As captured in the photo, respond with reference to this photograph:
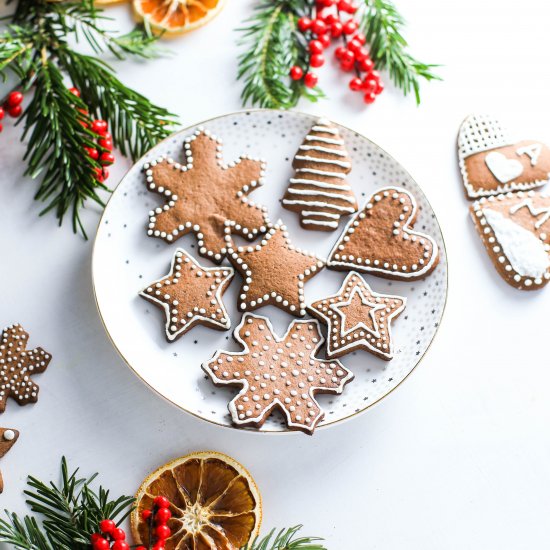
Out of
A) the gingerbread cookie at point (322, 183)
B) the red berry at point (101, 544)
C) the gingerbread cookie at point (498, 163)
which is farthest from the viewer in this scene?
the gingerbread cookie at point (498, 163)

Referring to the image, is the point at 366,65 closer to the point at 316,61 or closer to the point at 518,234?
the point at 316,61

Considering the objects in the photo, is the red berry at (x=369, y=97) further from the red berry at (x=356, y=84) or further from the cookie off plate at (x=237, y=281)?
the cookie off plate at (x=237, y=281)

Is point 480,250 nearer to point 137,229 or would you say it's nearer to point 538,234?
point 538,234

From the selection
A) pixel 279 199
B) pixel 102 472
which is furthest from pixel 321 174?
pixel 102 472

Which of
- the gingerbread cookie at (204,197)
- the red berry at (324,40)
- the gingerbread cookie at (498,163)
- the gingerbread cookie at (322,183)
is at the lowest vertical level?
the gingerbread cookie at (204,197)

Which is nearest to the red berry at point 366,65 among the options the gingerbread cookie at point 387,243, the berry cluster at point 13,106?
the gingerbread cookie at point 387,243

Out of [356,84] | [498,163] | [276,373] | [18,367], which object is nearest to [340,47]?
[356,84]
